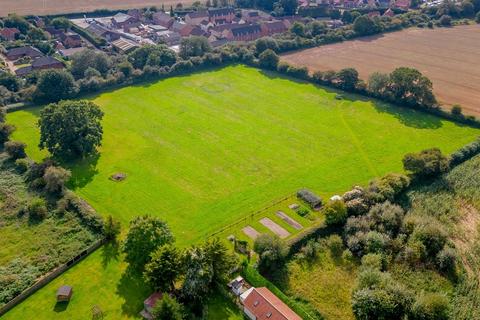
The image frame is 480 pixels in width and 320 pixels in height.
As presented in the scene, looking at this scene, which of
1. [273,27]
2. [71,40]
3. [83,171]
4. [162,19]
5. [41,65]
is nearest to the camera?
[83,171]

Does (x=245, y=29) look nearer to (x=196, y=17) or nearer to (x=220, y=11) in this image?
(x=196, y=17)

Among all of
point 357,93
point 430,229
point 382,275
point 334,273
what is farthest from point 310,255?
point 357,93

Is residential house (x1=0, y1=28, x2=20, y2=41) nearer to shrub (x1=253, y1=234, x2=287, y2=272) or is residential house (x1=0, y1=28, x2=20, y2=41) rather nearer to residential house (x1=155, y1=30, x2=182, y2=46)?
residential house (x1=155, y1=30, x2=182, y2=46)

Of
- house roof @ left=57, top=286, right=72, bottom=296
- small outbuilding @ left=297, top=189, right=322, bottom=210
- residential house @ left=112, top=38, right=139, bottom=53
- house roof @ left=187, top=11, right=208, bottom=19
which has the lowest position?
house roof @ left=57, top=286, right=72, bottom=296

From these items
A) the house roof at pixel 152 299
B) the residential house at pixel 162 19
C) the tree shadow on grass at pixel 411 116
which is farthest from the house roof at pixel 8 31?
the house roof at pixel 152 299

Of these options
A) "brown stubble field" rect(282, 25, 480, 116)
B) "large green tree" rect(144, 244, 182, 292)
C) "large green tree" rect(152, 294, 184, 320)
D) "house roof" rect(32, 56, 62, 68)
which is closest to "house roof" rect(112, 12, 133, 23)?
"house roof" rect(32, 56, 62, 68)

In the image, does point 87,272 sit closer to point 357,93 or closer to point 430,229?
point 430,229

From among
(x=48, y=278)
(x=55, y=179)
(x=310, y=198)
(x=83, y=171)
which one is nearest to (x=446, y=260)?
(x=310, y=198)
